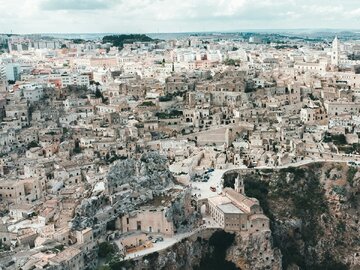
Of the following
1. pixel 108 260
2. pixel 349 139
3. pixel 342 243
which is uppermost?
pixel 349 139

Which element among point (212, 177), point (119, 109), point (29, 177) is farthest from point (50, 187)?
point (119, 109)

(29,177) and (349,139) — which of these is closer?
(29,177)

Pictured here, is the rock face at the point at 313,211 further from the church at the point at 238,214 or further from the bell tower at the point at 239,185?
the church at the point at 238,214

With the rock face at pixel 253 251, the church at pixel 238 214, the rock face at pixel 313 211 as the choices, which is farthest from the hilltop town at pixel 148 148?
the rock face at pixel 313 211

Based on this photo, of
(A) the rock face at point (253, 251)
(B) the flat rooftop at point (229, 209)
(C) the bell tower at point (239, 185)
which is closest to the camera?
(A) the rock face at point (253, 251)

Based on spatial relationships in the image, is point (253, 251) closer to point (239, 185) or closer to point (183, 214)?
point (183, 214)

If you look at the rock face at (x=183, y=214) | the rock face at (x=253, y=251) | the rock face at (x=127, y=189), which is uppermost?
the rock face at (x=127, y=189)

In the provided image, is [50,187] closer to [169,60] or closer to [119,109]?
[119,109]
